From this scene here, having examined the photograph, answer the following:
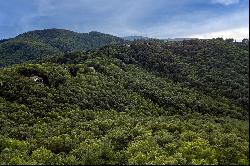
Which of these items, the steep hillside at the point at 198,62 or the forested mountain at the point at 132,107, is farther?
the steep hillside at the point at 198,62

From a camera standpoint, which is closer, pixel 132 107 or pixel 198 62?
pixel 132 107

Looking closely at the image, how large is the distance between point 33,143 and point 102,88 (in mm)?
48964

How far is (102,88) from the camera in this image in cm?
11900

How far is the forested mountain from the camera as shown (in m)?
59.5

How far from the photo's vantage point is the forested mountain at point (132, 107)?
2344 inches

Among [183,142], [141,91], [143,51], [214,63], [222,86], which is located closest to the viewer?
[183,142]

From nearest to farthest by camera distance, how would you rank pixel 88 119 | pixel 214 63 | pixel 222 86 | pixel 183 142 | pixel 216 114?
pixel 183 142, pixel 88 119, pixel 216 114, pixel 222 86, pixel 214 63

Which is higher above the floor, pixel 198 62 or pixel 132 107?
pixel 198 62

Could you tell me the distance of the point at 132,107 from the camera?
110188mm

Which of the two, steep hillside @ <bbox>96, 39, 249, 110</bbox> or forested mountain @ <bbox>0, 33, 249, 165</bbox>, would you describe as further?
steep hillside @ <bbox>96, 39, 249, 110</bbox>

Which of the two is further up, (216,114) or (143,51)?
(143,51)

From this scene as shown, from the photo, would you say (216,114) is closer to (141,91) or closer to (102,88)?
(141,91)

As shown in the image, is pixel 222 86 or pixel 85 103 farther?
pixel 222 86

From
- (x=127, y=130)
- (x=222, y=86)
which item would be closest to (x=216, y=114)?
(x=222, y=86)
